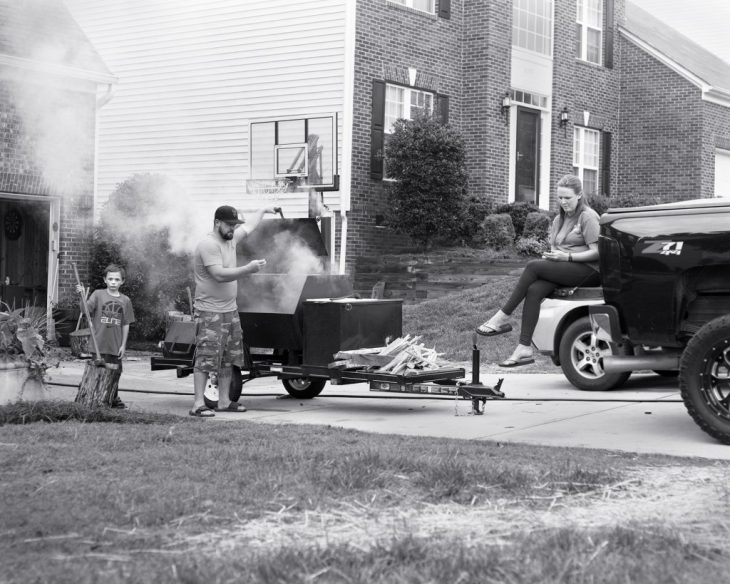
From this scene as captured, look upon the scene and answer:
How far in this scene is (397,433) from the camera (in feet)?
25.7

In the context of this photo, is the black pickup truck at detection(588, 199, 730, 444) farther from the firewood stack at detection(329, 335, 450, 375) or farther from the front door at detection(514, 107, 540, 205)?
the front door at detection(514, 107, 540, 205)

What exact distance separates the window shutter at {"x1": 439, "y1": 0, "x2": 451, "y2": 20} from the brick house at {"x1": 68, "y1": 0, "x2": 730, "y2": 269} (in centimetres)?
2

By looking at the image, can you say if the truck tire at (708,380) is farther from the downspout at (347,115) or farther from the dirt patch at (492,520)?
the downspout at (347,115)

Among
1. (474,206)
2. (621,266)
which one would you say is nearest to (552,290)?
(621,266)

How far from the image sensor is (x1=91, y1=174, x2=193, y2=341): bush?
15586mm

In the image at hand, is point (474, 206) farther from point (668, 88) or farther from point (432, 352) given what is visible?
point (432, 352)

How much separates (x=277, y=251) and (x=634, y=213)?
4021 mm

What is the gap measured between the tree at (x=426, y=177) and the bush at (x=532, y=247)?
1122mm

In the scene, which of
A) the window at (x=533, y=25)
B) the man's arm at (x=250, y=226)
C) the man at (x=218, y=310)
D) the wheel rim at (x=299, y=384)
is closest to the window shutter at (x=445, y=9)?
the window at (x=533, y=25)

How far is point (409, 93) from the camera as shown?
65.1 ft

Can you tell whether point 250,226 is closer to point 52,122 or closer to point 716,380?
point 716,380

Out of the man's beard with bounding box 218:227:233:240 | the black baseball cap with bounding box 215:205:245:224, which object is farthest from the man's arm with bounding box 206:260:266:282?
the black baseball cap with bounding box 215:205:245:224

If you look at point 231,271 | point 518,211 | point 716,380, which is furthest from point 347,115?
point 716,380

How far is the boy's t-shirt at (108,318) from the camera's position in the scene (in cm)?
944
